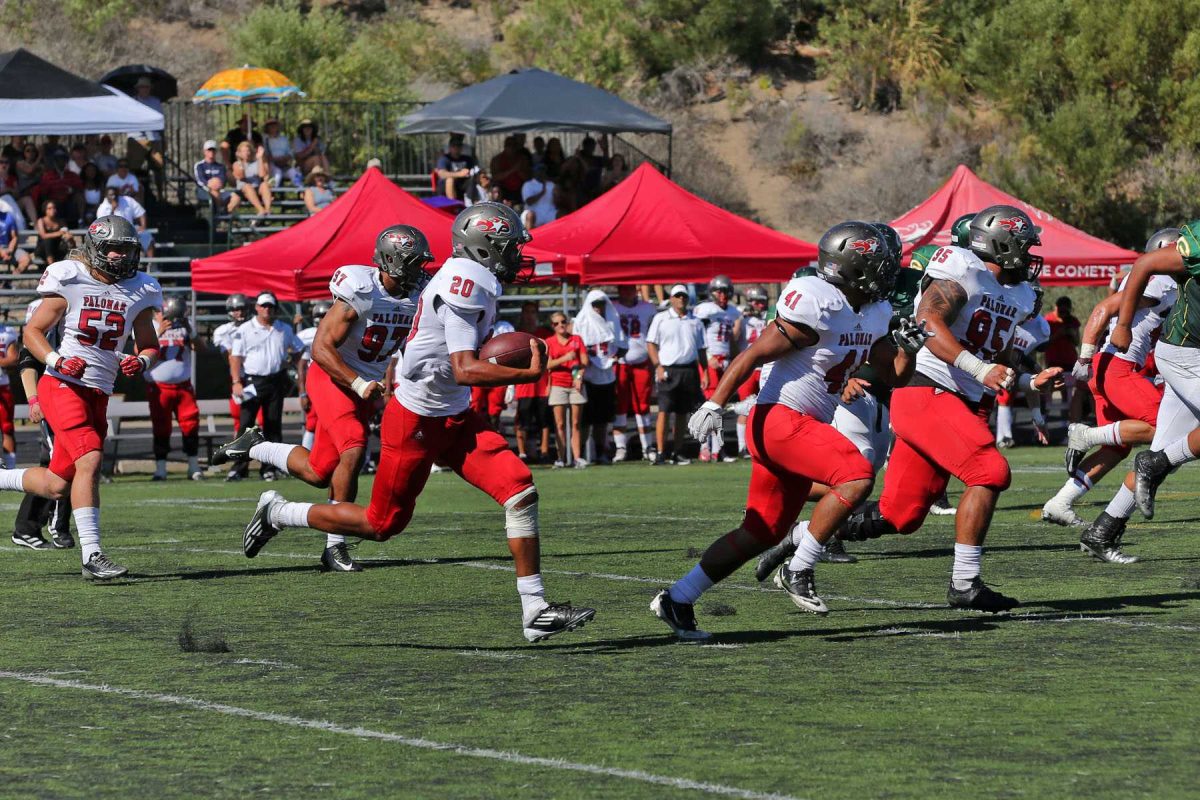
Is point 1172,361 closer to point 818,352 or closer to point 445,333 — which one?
point 818,352

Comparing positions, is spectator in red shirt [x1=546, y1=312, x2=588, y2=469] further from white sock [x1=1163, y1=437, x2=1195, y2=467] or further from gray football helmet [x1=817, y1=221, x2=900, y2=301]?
gray football helmet [x1=817, y1=221, x2=900, y2=301]

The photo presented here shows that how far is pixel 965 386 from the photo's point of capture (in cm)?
798

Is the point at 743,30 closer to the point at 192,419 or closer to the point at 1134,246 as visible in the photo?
the point at 1134,246

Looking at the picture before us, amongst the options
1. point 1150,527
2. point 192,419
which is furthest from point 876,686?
point 192,419

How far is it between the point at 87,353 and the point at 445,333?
10.3 feet

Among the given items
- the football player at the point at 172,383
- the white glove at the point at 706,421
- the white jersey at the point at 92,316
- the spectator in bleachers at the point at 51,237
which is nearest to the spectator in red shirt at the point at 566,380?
the football player at the point at 172,383

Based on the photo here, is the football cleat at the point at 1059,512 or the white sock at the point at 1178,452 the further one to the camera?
the football cleat at the point at 1059,512

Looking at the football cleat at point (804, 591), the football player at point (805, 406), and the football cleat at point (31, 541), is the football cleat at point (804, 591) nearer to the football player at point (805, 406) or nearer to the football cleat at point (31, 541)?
the football player at point (805, 406)

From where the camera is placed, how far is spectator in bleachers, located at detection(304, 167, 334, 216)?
86.3 feet

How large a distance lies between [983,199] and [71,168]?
12.4 metres

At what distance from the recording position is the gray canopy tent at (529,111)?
1006 inches

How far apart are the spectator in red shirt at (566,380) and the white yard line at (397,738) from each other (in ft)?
39.9

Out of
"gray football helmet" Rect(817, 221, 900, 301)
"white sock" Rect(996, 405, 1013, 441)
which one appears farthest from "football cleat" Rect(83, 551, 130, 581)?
"white sock" Rect(996, 405, 1013, 441)

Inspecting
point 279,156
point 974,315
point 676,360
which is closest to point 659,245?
point 676,360
